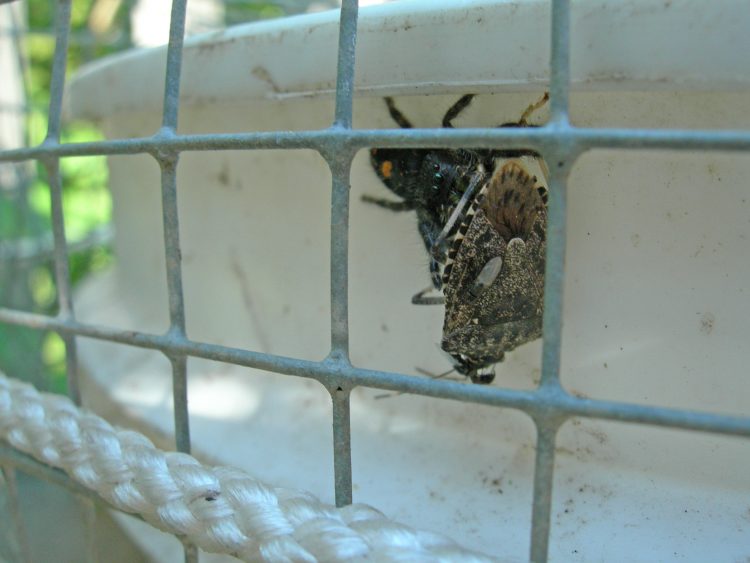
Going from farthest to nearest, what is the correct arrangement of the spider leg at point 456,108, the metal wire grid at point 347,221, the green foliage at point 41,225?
1. the green foliage at point 41,225
2. the spider leg at point 456,108
3. the metal wire grid at point 347,221

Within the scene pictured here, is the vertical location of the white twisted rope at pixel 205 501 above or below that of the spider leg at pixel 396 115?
below

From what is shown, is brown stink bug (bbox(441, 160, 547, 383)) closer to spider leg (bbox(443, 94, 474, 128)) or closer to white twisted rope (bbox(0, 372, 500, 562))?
spider leg (bbox(443, 94, 474, 128))

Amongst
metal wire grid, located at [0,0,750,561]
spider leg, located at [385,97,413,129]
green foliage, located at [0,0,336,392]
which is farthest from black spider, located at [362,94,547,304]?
green foliage, located at [0,0,336,392]

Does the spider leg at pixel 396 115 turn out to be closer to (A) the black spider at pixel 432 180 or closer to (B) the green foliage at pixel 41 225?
(A) the black spider at pixel 432 180

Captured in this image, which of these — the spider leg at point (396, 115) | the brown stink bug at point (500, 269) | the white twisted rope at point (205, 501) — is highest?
the spider leg at point (396, 115)

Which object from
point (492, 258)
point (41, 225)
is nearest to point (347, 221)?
point (492, 258)

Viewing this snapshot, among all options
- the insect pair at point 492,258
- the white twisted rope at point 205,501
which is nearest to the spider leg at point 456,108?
the insect pair at point 492,258

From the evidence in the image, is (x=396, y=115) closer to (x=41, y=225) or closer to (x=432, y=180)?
(x=432, y=180)

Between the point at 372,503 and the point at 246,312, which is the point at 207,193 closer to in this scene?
the point at 246,312

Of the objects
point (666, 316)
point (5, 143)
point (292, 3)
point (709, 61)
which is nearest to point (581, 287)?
point (666, 316)
